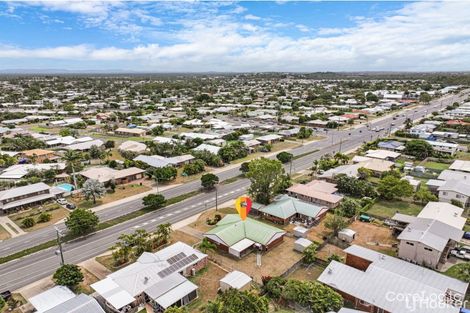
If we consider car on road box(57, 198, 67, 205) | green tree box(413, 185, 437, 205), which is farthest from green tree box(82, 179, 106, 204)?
green tree box(413, 185, 437, 205)

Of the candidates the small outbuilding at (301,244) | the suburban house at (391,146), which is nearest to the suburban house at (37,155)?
the small outbuilding at (301,244)

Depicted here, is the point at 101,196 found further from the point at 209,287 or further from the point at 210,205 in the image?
the point at 209,287

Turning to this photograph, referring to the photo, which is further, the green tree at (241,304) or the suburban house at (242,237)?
the suburban house at (242,237)

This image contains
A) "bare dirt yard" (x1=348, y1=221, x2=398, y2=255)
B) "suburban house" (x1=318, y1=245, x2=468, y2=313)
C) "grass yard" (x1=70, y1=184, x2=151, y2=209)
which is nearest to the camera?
"suburban house" (x1=318, y1=245, x2=468, y2=313)

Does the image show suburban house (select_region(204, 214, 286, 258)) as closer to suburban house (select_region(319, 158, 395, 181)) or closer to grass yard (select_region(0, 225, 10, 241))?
suburban house (select_region(319, 158, 395, 181))

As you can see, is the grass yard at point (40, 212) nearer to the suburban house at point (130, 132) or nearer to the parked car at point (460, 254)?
the parked car at point (460, 254)

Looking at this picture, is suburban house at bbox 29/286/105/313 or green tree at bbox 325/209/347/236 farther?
green tree at bbox 325/209/347/236

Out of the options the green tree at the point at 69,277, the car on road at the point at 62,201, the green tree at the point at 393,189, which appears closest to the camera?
the green tree at the point at 69,277
